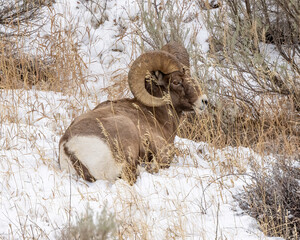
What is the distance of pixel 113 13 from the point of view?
1240cm

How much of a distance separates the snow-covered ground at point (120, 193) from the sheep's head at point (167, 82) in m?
0.59

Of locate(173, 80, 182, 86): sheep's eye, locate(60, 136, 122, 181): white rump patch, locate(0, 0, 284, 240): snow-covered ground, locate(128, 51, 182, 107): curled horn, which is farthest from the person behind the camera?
locate(173, 80, 182, 86): sheep's eye

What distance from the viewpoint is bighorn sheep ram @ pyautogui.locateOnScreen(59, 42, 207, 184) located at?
5320 mm

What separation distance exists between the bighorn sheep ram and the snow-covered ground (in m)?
0.18

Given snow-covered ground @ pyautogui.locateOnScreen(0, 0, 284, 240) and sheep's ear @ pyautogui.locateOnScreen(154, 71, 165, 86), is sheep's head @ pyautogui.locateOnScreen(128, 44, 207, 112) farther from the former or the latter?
snow-covered ground @ pyautogui.locateOnScreen(0, 0, 284, 240)

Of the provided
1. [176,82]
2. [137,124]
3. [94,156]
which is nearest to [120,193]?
[94,156]

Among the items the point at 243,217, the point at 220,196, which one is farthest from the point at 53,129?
the point at 243,217

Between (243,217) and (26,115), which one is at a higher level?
(26,115)

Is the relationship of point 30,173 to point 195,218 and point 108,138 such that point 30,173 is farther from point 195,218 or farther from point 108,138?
point 195,218

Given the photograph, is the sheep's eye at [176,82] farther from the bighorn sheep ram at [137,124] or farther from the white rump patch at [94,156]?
the white rump patch at [94,156]

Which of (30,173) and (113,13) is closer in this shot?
(30,173)

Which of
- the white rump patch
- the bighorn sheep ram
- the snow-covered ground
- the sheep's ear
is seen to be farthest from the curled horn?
the white rump patch

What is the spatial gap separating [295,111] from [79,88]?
3782 mm

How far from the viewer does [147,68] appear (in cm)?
636
